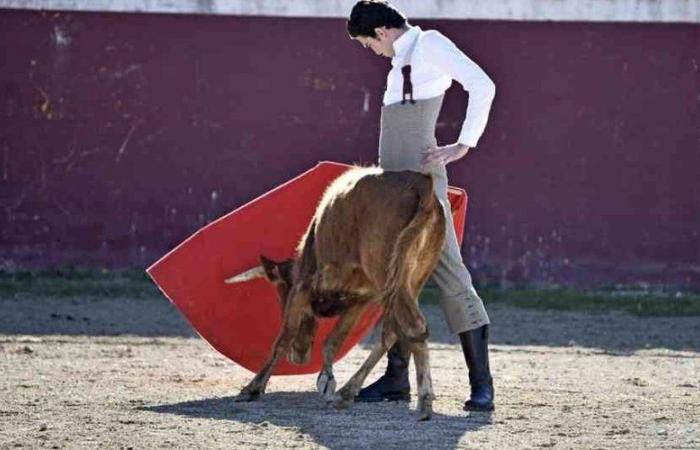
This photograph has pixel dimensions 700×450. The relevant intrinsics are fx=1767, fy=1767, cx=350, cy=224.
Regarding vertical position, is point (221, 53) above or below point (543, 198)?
above

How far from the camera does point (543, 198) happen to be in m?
12.4

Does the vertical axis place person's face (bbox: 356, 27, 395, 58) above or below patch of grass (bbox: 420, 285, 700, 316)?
above

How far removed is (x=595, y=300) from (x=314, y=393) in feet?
16.3

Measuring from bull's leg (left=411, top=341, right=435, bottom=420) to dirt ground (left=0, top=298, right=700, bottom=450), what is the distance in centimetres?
6

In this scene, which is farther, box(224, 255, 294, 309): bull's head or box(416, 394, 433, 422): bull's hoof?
box(224, 255, 294, 309): bull's head

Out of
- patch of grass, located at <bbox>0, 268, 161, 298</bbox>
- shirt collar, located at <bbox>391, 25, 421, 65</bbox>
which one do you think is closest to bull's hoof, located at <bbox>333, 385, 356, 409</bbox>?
shirt collar, located at <bbox>391, 25, 421, 65</bbox>

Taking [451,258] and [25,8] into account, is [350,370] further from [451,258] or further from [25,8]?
[25,8]

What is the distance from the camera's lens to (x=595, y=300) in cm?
1189

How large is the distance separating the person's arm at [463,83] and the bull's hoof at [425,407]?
2.90ft

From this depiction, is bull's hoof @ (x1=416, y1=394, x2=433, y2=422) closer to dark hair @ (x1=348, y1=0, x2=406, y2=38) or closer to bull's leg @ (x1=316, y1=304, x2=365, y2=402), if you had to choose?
bull's leg @ (x1=316, y1=304, x2=365, y2=402)

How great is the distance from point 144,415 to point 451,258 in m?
1.28

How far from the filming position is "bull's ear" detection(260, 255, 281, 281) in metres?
7.23

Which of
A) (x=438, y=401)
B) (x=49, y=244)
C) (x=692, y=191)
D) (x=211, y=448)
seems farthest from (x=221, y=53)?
(x=211, y=448)

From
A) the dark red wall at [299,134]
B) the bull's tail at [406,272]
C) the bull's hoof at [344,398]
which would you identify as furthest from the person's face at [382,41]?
the dark red wall at [299,134]
